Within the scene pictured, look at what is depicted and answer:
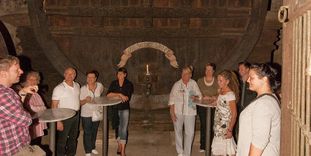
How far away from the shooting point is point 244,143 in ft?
9.02

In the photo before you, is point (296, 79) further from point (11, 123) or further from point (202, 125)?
point (202, 125)

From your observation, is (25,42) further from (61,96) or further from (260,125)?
(260,125)

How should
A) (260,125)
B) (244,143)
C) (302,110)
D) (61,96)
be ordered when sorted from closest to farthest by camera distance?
(302,110) → (260,125) → (244,143) → (61,96)

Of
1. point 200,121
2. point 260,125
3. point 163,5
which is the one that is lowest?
point 200,121

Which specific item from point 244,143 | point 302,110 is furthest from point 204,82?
point 302,110

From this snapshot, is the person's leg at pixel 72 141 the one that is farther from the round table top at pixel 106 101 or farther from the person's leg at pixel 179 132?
the person's leg at pixel 179 132

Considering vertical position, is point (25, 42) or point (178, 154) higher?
point (25, 42)

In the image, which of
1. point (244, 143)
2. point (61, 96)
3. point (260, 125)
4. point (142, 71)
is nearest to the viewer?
point (260, 125)

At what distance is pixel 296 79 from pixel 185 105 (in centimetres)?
276

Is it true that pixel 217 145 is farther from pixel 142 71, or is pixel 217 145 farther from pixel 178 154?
pixel 142 71

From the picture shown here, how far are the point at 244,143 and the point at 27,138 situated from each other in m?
1.69

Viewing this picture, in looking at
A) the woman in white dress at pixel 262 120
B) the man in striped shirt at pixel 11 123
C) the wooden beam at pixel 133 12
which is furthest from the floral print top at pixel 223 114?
the man in striped shirt at pixel 11 123

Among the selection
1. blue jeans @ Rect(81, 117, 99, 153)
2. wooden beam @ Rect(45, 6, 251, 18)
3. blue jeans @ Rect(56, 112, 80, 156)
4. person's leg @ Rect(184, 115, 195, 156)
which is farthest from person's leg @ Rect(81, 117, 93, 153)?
wooden beam @ Rect(45, 6, 251, 18)

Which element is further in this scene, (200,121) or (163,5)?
(200,121)
